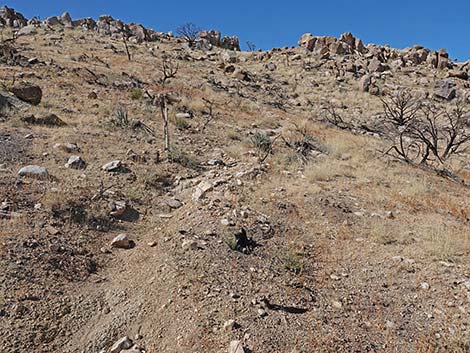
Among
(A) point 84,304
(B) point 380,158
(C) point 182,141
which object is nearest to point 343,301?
(A) point 84,304

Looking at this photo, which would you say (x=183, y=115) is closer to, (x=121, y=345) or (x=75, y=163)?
(x=75, y=163)

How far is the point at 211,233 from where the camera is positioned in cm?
521

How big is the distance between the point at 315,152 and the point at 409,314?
6243 mm

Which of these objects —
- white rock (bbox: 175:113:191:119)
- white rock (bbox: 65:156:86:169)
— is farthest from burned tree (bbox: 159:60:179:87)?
white rock (bbox: 65:156:86:169)

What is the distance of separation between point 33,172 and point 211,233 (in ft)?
10.3

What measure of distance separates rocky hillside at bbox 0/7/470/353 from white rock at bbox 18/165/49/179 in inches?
1.4

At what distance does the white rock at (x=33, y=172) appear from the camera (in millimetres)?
6039

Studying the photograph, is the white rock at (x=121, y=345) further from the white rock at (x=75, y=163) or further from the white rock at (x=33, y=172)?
the white rock at (x=75, y=163)

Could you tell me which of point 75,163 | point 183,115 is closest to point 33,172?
point 75,163

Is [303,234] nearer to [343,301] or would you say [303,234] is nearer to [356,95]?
[343,301]

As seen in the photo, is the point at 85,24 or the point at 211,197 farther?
the point at 85,24

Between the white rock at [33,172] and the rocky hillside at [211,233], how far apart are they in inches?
1.4

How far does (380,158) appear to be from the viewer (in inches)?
392

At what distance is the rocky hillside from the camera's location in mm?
3627
